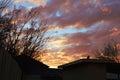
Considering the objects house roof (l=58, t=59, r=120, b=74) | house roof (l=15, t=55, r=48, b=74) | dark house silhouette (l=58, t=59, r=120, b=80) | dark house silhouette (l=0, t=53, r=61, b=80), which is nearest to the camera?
house roof (l=58, t=59, r=120, b=74)

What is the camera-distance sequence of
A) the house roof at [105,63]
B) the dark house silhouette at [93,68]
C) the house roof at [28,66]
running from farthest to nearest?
1. the house roof at [28,66]
2. the dark house silhouette at [93,68]
3. the house roof at [105,63]

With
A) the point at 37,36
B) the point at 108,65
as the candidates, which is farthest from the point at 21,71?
the point at 37,36

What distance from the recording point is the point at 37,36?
49.9 metres

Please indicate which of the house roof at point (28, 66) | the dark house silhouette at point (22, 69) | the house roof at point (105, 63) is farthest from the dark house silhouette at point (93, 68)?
the house roof at point (28, 66)

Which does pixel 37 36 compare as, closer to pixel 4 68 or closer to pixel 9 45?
pixel 9 45

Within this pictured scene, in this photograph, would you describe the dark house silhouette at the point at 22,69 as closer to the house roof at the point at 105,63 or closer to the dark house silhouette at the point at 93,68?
the house roof at the point at 105,63

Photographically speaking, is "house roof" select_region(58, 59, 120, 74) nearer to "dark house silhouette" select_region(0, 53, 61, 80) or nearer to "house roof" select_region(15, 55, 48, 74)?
"dark house silhouette" select_region(0, 53, 61, 80)

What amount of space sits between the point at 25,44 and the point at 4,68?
22.7m

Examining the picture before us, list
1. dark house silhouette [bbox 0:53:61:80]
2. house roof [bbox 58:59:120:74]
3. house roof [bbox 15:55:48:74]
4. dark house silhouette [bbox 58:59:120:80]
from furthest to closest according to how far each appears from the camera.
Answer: house roof [bbox 15:55:48:74] → dark house silhouette [bbox 0:53:61:80] → dark house silhouette [bbox 58:59:120:80] → house roof [bbox 58:59:120:74]

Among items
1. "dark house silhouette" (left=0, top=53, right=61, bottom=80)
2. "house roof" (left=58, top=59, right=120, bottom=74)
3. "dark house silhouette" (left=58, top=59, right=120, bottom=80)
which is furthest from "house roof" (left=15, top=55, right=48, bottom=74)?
"dark house silhouette" (left=58, top=59, right=120, bottom=80)

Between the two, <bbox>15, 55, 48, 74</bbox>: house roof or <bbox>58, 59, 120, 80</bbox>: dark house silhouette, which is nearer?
<bbox>58, 59, 120, 80</bbox>: dark house silhouette

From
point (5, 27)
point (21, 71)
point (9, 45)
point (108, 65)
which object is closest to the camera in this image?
point (108, 65)

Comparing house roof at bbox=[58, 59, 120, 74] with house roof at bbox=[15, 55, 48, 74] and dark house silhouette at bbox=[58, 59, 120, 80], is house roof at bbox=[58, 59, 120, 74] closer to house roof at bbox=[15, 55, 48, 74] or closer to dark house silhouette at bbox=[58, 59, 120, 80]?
dark house silhouette at bbox=[58, 59, 120, 80]

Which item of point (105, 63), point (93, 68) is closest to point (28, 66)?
point (93, 68)
